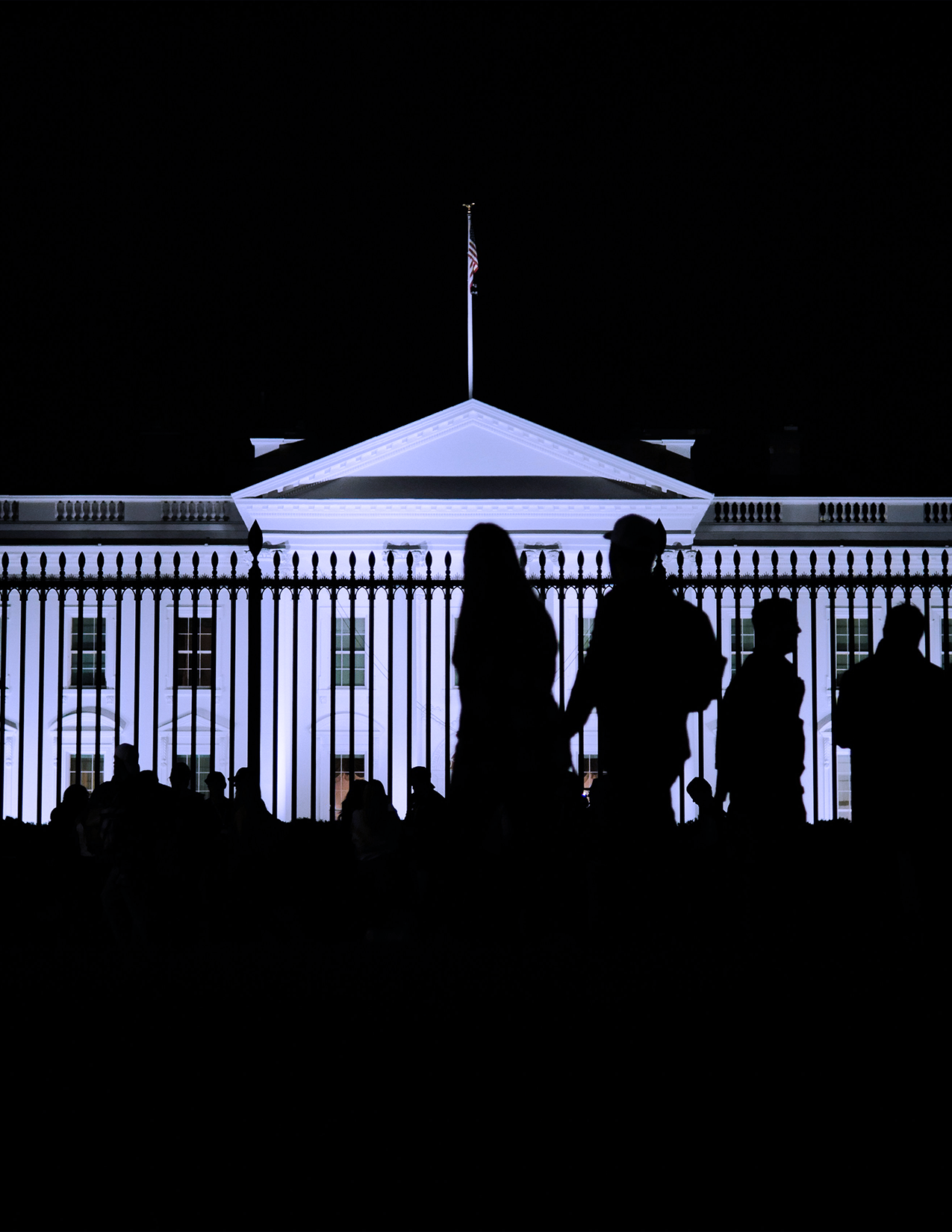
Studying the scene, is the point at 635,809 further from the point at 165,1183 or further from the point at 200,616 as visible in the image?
the point at 200,616

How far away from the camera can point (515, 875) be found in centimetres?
506

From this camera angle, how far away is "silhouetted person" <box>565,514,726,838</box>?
4.45 m

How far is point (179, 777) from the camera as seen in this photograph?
8133 mm

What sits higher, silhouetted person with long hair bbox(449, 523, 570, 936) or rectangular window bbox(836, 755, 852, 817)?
silhouetted person with long hair bbox(449, 523, 570, 936)

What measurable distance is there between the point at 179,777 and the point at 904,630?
4649 mm

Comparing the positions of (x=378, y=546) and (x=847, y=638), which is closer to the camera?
(x=378, y=546)

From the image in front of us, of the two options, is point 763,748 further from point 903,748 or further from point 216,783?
point 216,783

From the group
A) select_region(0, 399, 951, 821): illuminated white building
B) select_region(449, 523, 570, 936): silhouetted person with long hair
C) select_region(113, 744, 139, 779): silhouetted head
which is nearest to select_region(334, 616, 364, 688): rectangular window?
select_region(0, 399, 951, 821): illuminated white building

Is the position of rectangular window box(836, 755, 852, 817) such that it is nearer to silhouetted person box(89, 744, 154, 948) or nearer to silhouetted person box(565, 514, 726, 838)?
silhouetted person box(89, 744, 154, 948)

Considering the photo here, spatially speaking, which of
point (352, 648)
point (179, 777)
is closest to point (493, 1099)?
point (179, 777)

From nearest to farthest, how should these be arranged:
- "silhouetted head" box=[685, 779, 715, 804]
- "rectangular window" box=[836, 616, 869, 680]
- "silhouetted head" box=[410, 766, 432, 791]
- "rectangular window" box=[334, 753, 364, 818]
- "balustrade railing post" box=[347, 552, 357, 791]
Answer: "silhouetted head" box=[410, 766, 432, 791]
"balustrade railing post" box=[347, 552, 357, 791]
"silhouetted head" box=[685, 779, 715, 804]
"rectangular window" box=[334, 753, 364, 818]
"rectangular window" box=[836, 616, 869, 680]

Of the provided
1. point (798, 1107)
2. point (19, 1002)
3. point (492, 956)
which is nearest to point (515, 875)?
point (492, 956)

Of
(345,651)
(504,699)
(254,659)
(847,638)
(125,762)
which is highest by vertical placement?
(847,638)

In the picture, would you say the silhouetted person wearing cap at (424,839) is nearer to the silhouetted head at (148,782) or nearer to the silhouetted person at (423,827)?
the silhouetted person at (423,827)
